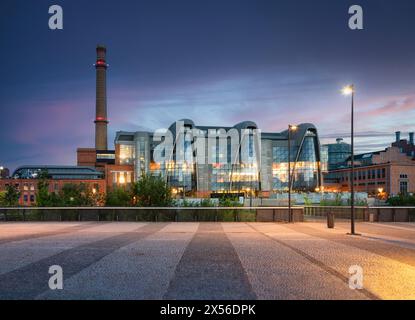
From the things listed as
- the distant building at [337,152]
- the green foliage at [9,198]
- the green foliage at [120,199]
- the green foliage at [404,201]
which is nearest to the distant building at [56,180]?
the green foliage at [9,198]

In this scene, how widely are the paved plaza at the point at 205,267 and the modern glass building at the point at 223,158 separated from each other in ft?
242

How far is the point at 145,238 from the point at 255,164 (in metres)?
79.6

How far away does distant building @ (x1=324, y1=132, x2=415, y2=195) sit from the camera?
306 feet

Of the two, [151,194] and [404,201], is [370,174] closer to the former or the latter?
[404,201]

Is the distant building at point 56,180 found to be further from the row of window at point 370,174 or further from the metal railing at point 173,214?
the row of window at point 370,174

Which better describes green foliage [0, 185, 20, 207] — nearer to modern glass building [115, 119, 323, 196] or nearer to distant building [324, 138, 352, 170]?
modern glass building [115, 119, 323, 196]

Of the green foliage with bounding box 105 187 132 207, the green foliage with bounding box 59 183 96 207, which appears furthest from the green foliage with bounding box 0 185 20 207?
the green foliage with bounding box 105 187 132 207

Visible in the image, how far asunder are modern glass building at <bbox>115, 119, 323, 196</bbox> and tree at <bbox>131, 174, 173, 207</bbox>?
59.3m

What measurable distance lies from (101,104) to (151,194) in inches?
3926

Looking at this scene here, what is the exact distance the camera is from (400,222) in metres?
26.3

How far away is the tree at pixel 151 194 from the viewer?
2784cm

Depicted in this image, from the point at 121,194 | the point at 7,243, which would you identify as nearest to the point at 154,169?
the point at 121,194

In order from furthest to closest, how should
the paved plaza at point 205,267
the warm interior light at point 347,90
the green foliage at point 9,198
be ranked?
1. the green foliage at point 9,198
2. the warm interior light at point 347,90
3. the paved plaza at point 205,267
